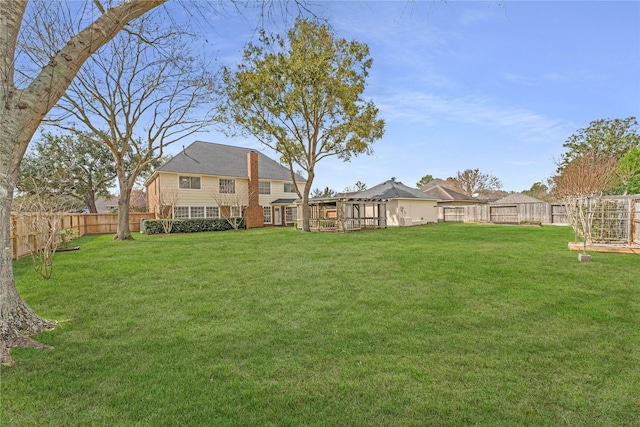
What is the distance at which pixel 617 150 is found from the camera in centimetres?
3447

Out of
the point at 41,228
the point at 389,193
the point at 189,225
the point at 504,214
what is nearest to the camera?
A: the point at 41,228

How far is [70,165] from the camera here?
77.6 ft

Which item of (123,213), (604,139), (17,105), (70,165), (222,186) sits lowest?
(123,213)

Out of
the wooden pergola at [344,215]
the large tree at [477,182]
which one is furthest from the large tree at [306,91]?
the large tree at [477,182]

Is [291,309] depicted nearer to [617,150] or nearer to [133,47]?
[133,47]

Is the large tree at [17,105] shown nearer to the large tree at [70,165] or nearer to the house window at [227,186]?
the house window at [227,186]

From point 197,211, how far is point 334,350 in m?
22.5

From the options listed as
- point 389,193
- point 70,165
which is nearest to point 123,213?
point 70,165

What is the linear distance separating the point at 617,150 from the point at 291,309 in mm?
45716

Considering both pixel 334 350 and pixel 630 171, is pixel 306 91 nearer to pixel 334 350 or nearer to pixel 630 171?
pixel 334 350

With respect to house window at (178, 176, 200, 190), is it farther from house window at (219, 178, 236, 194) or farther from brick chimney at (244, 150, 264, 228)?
brick chimney at (244, 150, 264, 228)

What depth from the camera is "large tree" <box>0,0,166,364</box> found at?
3.57 m

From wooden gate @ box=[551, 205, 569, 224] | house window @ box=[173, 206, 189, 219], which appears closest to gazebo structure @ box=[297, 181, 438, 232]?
house window @ box=[173, 206, 189, 219]

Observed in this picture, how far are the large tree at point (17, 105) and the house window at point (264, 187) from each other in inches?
920
